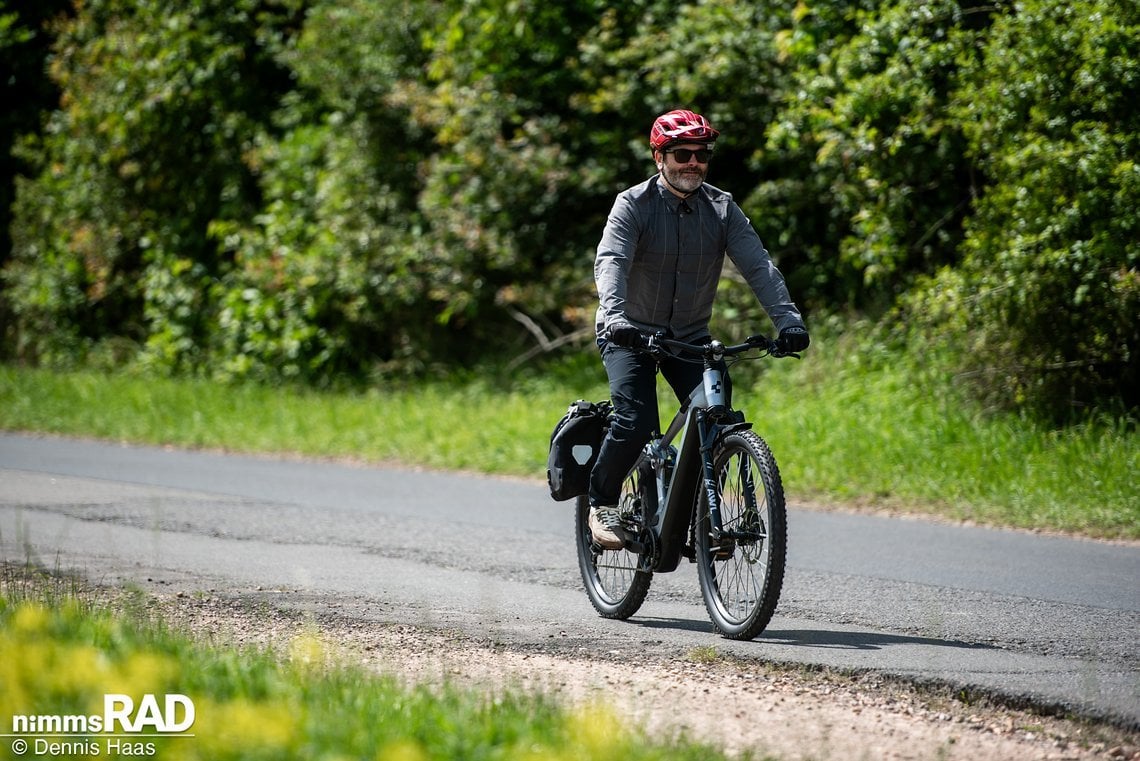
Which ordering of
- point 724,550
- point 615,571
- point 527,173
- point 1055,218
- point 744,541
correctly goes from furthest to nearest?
point 527,173
point 1055,218
point 615,571
point 724,550
point 744,541

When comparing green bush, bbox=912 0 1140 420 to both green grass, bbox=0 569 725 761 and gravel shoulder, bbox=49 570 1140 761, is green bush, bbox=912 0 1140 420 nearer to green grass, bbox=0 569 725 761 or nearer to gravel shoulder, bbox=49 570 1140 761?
gravel shoulder, bbox=49 570 1140 761

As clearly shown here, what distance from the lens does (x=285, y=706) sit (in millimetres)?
4176

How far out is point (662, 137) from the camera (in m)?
6.32

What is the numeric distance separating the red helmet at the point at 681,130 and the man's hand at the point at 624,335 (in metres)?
0.83

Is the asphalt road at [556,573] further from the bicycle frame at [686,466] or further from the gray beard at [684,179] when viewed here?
the gray beard at [684,179]

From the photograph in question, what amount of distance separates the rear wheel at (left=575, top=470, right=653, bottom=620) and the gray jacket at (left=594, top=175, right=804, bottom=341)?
0.76m

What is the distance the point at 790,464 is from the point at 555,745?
25.7 ft

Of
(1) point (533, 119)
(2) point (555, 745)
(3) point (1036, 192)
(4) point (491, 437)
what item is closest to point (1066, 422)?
(3) point (1036, 192)

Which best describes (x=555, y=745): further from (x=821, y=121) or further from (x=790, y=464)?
(x=821, y=121)

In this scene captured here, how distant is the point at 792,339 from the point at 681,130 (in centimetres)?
101

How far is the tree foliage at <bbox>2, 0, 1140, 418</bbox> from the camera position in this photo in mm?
11734

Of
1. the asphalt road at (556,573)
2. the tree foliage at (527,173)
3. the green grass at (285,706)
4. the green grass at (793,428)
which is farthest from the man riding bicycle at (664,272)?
the tree foliage at (527,173)

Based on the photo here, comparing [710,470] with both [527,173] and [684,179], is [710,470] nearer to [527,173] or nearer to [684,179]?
[684,179]

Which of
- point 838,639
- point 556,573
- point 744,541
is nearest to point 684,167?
point 744,541
